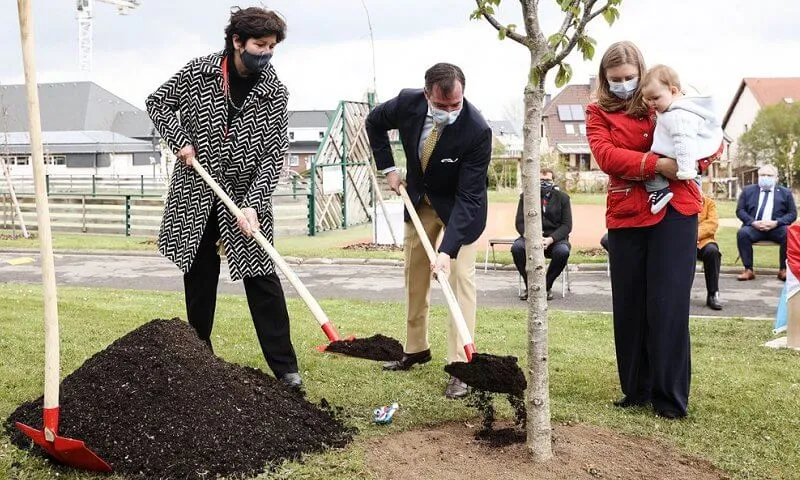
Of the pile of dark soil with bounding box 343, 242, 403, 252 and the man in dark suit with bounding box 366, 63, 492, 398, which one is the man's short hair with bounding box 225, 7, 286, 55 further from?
the pile of dark soil with bounding box 343, 242, 403, 252

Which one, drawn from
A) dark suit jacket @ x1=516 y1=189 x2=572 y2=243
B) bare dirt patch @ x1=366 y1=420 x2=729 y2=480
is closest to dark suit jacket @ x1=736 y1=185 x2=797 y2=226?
dark suit jacket @ x1=516 y1=189 x2=572 y2=243

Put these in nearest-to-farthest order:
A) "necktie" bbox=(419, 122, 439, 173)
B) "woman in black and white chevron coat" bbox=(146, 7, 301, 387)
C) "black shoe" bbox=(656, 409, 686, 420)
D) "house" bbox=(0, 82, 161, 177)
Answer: "black shoe" bbox=(656, 409, 686, 420)
"woman in black and white chevron coat" bbox=(146, 7, 301, 387)
"necktie" bbox=(419, 122, 439, 173)
"house" bbox=(0, 82, 161, 177)

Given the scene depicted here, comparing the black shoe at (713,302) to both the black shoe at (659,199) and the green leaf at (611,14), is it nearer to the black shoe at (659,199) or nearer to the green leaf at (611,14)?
the black shoe at (659,199)

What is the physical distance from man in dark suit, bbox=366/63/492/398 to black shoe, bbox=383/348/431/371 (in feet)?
1.11

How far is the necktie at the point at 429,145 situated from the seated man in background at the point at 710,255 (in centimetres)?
561

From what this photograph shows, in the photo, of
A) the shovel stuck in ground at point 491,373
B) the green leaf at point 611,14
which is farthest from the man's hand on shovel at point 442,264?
the green leaf at point 611,14

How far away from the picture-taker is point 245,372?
4.39m

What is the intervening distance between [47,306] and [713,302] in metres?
8.25

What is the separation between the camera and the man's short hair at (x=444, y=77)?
15.5 feet

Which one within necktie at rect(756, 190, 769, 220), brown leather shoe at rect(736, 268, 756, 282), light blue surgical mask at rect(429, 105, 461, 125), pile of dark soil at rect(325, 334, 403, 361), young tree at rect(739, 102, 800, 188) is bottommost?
brown leather shoe at rect(736, 268, 756, 282)

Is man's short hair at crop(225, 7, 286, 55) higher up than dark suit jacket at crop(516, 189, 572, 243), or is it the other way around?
man's short hair at crop(225, 7, 286, 55)

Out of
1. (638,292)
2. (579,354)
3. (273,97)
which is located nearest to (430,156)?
(273,97)

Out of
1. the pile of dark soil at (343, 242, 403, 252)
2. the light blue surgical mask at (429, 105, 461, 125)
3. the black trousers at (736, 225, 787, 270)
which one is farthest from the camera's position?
the pile of dark soil at (343, 242, 403, 252)

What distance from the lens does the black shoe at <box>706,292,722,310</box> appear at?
32.1ft
